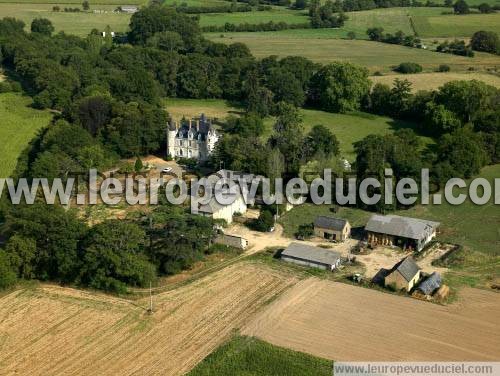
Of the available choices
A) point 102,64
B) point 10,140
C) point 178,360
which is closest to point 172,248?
point 178,360

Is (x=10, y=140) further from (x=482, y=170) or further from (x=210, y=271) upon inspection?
(x=482, y=170)

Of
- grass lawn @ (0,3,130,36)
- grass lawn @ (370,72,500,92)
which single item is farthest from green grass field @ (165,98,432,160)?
grass lawn @ (0,3,130,36)

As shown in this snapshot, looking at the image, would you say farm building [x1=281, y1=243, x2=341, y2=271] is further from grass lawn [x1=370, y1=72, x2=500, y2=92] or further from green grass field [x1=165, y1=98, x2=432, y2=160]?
grass lawn [x1=370, y1=72, x2=500, y2=92]

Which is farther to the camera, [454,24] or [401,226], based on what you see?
[454,24]

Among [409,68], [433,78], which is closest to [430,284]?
[433,78]

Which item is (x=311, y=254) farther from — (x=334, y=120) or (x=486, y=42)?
(x=486, y=42)

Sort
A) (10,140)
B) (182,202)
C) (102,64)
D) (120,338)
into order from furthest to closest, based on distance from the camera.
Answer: (102,64) < (10,140) < (182,202) < (120,338)
